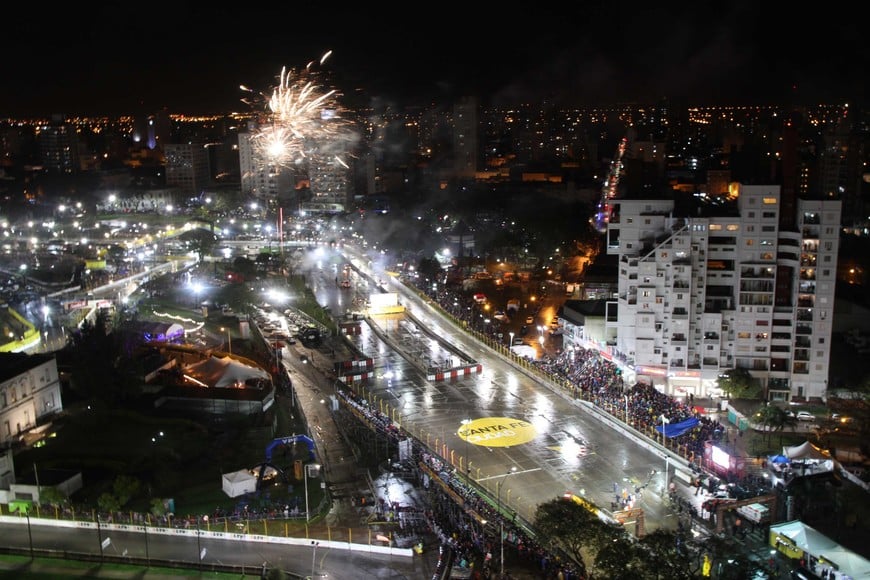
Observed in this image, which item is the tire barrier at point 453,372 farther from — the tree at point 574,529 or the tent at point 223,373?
the tree at point 574,529

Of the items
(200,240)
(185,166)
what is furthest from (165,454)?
(185,166)

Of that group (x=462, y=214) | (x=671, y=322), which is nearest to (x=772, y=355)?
(x=671, y=322)

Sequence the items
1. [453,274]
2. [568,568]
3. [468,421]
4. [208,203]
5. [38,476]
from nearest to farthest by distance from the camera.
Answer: [568,568] → [38,476] → [468,421] → [453,274] → [208,203]

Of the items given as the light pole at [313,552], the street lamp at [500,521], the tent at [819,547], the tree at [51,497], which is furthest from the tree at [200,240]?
the tent at [819,547]

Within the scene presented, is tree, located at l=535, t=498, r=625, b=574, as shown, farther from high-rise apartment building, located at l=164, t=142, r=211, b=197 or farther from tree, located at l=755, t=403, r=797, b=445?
high-rise apartment building, located at l=164, t=142, r=211, b=197

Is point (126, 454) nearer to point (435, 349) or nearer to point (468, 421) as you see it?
point (468, 421)

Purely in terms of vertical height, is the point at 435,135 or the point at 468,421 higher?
the point at 435,135
